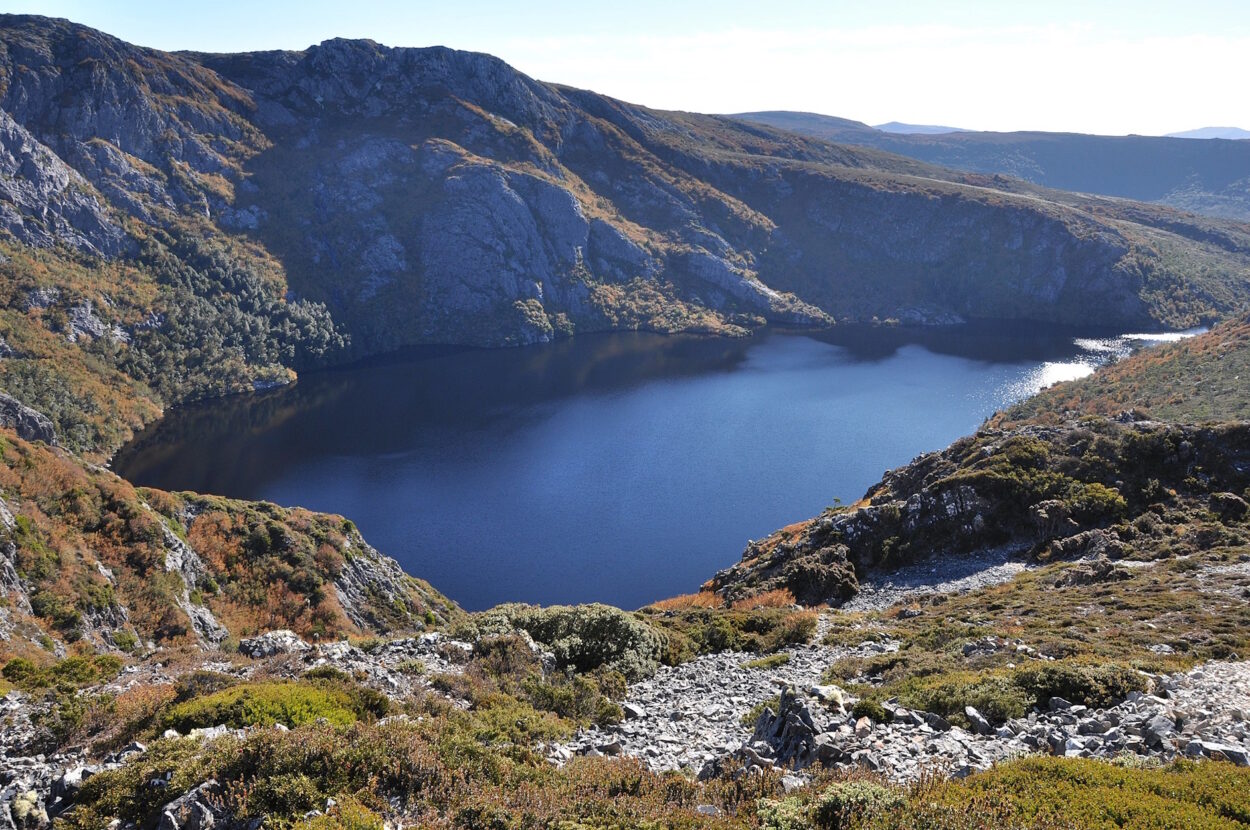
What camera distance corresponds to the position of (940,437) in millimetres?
94188

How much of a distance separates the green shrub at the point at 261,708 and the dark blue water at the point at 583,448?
1594 inches

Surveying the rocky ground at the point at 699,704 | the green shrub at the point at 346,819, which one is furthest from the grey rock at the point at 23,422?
the green shrub at the point at 346,819


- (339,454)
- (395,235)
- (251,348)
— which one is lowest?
(339,454)

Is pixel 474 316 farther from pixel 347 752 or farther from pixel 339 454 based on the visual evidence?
pixel 347 752

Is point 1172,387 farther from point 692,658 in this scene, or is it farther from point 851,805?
point 851,805

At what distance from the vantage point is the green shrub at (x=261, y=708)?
576 inches

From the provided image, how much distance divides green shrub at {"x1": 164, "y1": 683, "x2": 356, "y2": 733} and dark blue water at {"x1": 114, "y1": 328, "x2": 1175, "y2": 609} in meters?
40.5

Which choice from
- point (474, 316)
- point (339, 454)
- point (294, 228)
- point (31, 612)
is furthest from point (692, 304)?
point (31, 612)

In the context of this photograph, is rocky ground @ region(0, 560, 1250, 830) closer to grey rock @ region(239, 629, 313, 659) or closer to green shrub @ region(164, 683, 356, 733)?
grey rock @ region(239, 629, 313, 659)

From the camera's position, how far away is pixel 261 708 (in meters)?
15.1

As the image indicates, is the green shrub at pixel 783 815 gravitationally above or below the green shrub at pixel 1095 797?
below

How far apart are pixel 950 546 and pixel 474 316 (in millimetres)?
141551

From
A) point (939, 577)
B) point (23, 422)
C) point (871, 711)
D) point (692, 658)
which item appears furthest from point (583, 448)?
point (871, 711)

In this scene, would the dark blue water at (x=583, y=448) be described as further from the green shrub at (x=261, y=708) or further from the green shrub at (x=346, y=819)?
the green shrub at (x=346, y=819)
